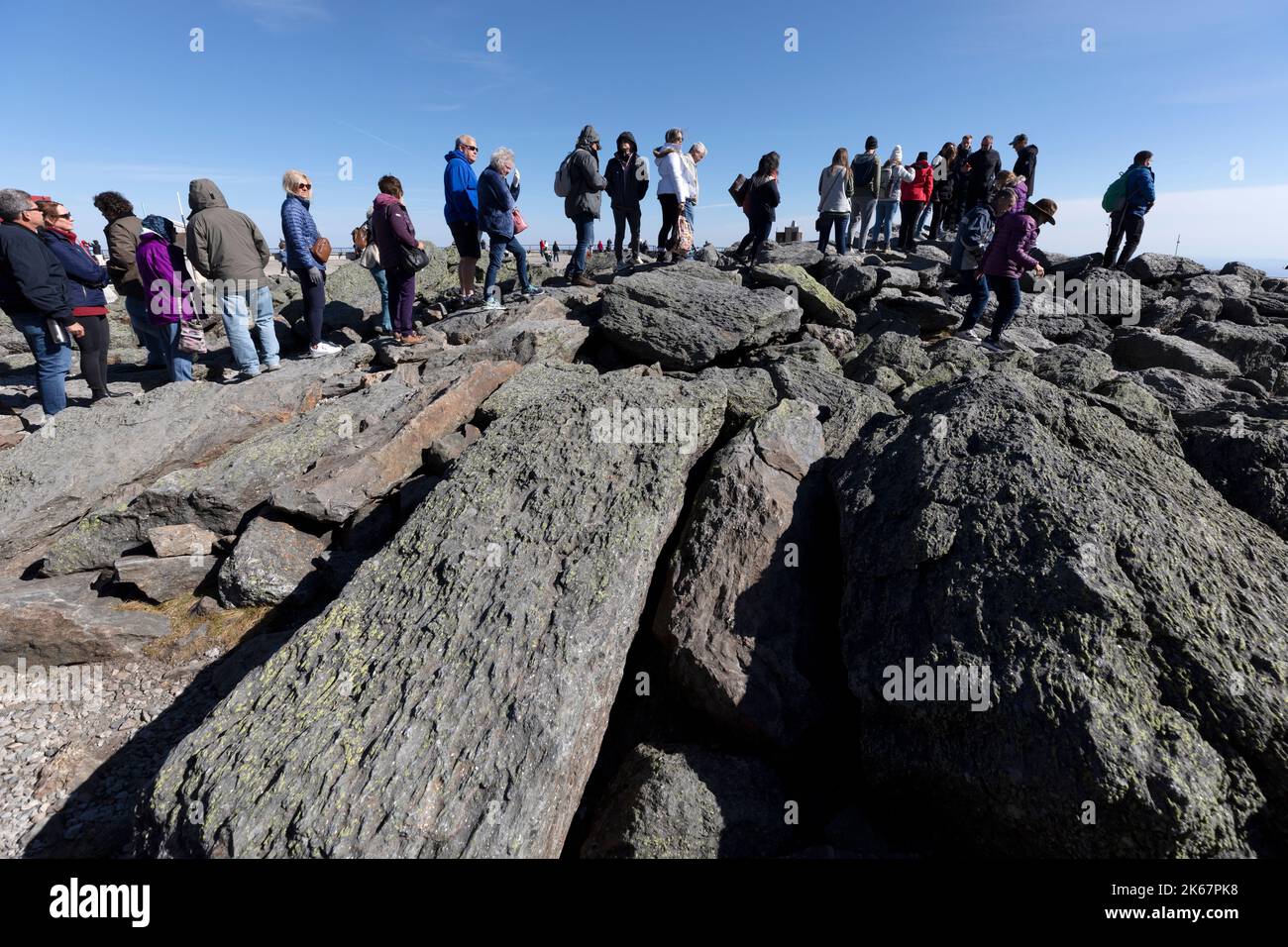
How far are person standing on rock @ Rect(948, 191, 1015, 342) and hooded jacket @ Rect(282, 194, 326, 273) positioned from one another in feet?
43.4

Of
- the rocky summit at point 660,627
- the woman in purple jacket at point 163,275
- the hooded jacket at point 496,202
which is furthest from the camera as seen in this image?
the hooded jacket at point 496,202

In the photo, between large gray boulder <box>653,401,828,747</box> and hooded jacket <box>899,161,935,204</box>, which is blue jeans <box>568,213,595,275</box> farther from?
hooded jacket <box>899,161,935,204</box>

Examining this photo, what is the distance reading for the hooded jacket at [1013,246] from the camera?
11109 mm

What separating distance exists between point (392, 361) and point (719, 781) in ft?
33.0

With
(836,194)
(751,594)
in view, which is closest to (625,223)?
(836,194)

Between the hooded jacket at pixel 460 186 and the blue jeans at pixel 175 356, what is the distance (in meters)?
5.75

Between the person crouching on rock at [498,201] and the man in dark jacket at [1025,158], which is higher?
the man in dark jacket at [1025,158]

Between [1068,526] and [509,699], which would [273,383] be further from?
[1068,526]

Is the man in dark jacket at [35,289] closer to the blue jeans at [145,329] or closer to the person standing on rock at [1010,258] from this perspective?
the blue jeans at [145,329]

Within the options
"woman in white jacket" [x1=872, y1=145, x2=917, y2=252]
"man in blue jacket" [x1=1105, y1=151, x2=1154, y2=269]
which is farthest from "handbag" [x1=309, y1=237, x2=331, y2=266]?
"man in blue jacket" [x1=1105, y1=151, x2=1154, y2=269]

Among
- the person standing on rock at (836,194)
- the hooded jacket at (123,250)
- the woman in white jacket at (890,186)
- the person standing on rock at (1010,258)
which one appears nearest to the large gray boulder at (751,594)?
the person standing on rock at (1010,258)

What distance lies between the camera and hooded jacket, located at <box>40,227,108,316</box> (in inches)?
360
